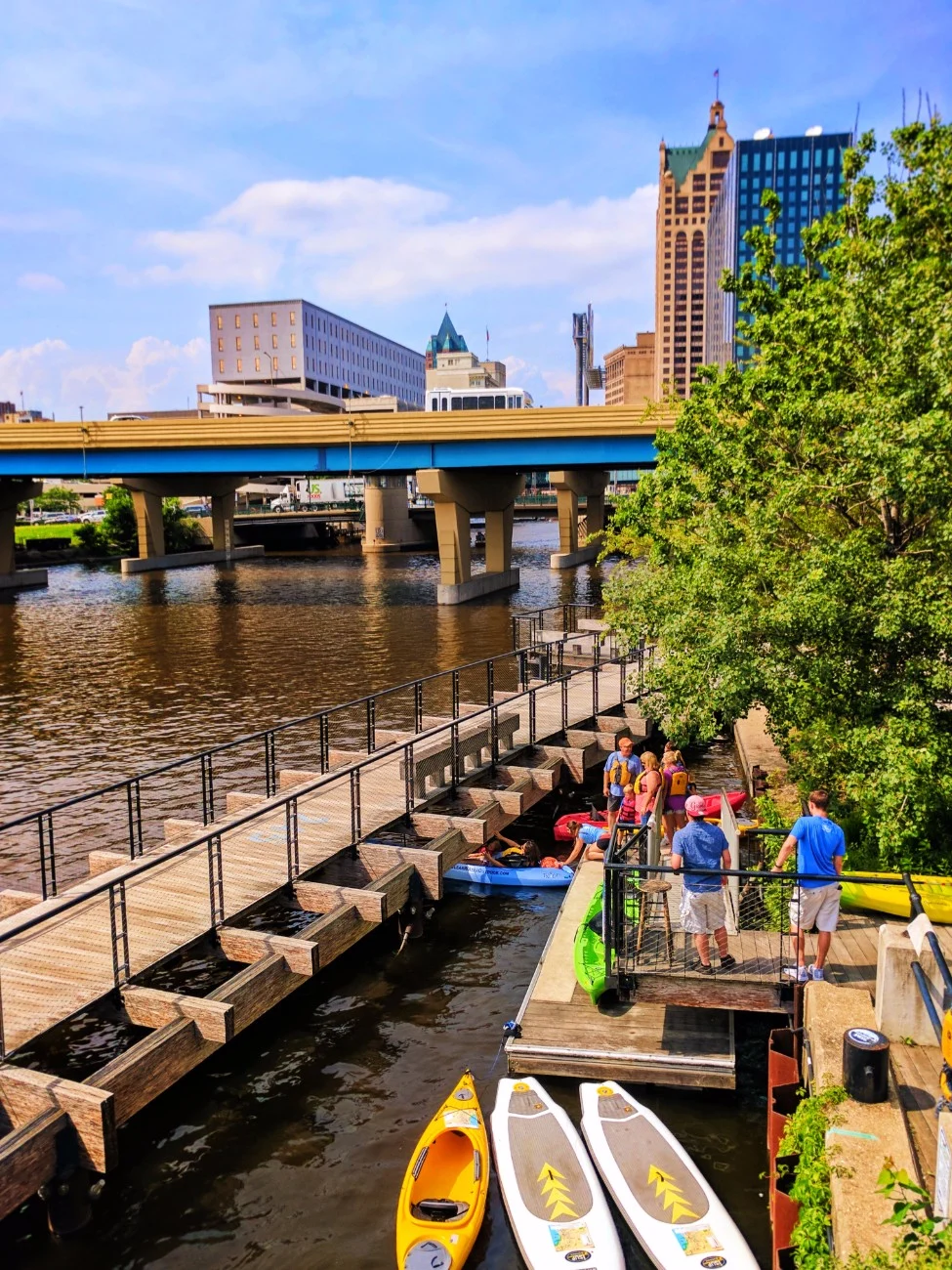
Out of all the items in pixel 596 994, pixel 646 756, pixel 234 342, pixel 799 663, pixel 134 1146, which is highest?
pixel 234 342

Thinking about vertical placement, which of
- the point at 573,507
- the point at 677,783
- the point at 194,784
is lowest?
the point at 194,784

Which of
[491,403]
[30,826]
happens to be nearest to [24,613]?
[30,826]

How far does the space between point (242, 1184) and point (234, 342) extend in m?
184

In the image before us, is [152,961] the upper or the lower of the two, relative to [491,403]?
lower

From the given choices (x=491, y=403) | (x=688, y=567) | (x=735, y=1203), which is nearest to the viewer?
(x=735, y=1203)

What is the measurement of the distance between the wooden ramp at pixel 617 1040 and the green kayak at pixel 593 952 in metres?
0.32

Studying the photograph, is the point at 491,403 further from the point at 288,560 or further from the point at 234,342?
the point at 288,560

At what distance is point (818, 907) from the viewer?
10055mm

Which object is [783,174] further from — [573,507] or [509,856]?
[509,856]

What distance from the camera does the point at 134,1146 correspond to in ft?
32.1

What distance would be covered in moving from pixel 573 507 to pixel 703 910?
71457mm

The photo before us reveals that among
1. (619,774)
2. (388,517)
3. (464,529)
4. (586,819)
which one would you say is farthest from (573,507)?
(619,774)

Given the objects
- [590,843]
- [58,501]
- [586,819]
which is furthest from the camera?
[58,501]

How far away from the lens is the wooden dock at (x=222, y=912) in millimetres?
8656
